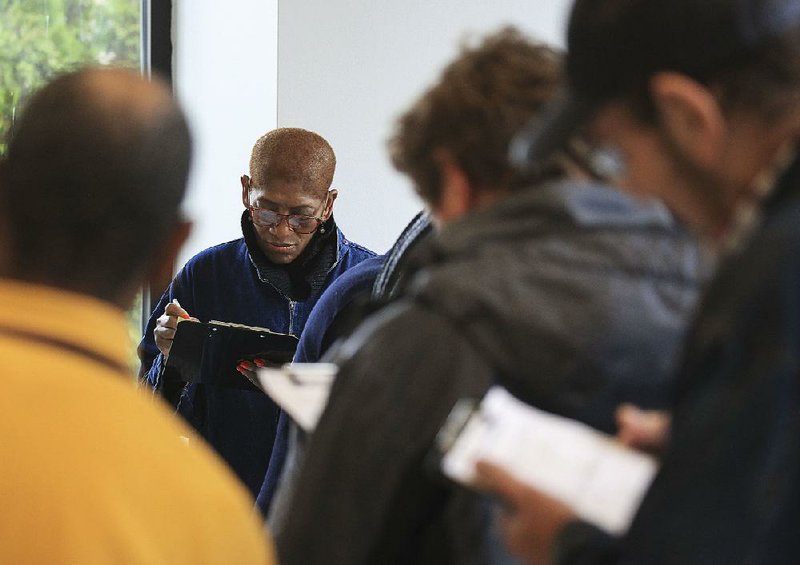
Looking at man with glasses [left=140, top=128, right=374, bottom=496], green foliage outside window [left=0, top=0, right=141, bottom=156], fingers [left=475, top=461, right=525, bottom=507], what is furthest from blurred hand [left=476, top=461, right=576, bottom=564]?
green foliage outside window [left=0, top=0, right=141, bottom=156]

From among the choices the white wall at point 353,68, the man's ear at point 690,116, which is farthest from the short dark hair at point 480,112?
the white wall at point 353,68

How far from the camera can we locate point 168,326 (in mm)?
3084

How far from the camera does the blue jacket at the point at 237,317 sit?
314 cm

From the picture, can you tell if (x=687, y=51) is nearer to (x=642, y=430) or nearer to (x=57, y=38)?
(x=642, y=430)

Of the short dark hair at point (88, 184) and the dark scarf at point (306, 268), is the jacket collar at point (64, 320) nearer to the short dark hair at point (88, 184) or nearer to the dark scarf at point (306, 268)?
the short dark hair at point (88, 184)

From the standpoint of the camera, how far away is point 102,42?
16.3 ft

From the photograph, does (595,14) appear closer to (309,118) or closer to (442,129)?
(442,129)

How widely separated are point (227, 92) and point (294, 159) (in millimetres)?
1654

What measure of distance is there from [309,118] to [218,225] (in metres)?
0.60

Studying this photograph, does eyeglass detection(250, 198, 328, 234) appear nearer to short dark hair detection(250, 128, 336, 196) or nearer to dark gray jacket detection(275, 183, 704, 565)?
short dark hair detection(250, 128, 336, 196)

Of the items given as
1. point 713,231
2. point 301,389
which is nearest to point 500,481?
point 713,231

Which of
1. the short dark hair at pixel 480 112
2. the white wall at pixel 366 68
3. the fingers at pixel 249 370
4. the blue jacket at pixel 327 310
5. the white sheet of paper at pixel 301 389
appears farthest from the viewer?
the white wall at pixel 366 68

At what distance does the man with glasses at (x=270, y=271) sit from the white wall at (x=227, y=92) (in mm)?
1321

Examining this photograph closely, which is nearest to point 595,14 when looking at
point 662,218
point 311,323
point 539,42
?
point 662,218
